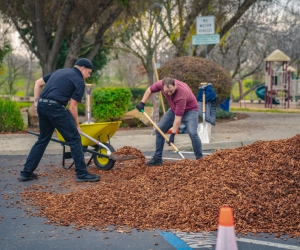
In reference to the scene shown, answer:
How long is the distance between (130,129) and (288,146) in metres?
9.08

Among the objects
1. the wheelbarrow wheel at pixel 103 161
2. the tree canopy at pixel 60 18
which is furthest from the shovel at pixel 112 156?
the tree canopy at pixel 60 18

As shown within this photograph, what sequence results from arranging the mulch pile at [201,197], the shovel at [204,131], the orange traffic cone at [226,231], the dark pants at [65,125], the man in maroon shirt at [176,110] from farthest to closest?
1. the shovel at [204,131]
2. the man in maroon shirt at [176,110]
3. the dark pants at [65,125]
4. the mulch pile at [201,197]
5. the orange traffic cone at [226,231]

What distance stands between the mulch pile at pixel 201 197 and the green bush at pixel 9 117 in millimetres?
7456

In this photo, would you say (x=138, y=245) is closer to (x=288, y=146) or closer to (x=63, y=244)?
(x=63, y=244)

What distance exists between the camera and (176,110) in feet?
29.5

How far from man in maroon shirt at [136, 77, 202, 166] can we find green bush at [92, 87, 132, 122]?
708 centimetres

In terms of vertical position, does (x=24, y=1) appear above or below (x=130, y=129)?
above

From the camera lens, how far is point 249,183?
21.0 ft

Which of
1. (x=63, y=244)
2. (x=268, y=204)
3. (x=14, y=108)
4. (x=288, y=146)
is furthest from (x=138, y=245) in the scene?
(x=14, y=108)

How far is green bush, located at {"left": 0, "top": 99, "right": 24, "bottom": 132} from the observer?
14781 millimetres

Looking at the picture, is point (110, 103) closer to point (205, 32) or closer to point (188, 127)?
point (205, 32)

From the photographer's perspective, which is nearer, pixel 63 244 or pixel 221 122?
pixel 63 244

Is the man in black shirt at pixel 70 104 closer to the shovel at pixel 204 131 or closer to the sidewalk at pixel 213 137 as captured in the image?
the sidewalk at pixel 213 137

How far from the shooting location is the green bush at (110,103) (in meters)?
16.5
